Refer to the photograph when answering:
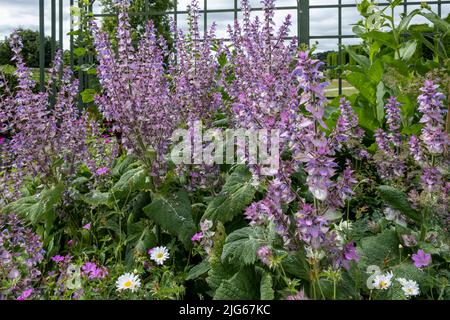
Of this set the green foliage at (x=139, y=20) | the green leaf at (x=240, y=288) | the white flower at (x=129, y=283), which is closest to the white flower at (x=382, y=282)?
the green leaf at (x=240, y=288)

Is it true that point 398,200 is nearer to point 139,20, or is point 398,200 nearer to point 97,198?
point 97,198

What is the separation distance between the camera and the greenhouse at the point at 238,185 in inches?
71.1

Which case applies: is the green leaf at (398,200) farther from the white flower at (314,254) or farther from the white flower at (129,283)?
the white flower at (129,283)

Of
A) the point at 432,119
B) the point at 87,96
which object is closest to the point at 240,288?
the point at 432,119

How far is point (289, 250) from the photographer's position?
1812 millimetres

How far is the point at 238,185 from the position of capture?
2527mm

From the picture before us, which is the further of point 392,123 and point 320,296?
point 392,123

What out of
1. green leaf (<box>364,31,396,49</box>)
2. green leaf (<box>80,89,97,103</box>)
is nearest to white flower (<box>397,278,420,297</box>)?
green leaf (<box>364,31,396,49</box>)

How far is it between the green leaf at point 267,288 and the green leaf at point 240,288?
0.26 ft

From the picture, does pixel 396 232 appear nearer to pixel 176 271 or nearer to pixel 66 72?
pixel 176 271

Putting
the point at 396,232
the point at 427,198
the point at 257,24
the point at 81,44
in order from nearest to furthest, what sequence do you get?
1. the point at 427,198
2. the point at 396,232
3. the point at 257,24
4. the point at 81,44

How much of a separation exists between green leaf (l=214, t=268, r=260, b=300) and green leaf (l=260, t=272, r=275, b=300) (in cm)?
8

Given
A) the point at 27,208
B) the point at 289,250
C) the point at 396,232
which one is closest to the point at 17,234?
the point at 27,208
